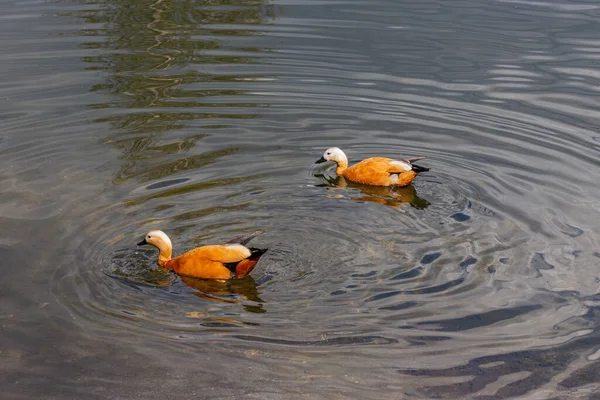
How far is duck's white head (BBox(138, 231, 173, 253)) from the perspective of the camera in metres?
8.45

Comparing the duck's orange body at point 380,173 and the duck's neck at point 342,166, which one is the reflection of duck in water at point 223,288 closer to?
the duck's orange body at point 380,173

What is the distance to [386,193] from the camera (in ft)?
35.0

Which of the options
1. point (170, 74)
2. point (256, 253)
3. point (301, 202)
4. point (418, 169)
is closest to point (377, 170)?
point (418, 169)

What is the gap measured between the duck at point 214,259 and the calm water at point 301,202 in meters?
0.13

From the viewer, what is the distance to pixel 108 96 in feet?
42.8

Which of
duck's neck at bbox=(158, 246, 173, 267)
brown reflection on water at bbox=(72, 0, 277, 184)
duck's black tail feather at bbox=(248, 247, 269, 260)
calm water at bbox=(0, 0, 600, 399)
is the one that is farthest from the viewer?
brown reflection on water at bbox=(72, 0, 277, 184)

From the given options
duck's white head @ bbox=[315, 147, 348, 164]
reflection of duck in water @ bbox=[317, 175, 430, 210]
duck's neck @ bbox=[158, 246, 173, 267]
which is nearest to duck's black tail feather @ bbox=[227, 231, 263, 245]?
duck's neck @ bbox=[158, 246, 173, 267]

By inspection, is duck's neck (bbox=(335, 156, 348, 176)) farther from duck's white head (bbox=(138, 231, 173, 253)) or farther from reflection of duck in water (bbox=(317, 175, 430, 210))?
duck's white head (bbox=(138, 231, 173, 253))

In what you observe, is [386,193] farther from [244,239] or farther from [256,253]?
[256,253]

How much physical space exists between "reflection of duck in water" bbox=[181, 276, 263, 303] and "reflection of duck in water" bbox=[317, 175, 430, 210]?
260 centimetres

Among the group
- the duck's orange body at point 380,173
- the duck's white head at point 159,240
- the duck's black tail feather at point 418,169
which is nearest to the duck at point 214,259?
the duck's white head at point 159,240

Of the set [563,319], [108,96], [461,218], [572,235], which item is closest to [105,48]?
[108,96]

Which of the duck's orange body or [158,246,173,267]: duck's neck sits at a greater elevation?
the duck's orange body

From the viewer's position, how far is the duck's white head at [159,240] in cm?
845
